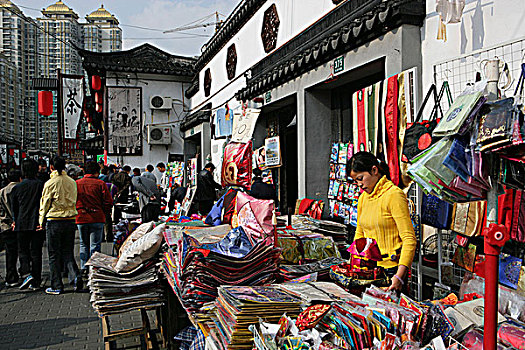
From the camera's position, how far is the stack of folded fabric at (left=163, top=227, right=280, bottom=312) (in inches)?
99.7

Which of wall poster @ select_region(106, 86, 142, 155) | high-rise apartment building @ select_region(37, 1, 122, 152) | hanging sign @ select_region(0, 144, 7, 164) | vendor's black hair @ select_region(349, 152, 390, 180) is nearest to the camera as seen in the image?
vendor's black hair @ select_region(349, 152, 390, 180)

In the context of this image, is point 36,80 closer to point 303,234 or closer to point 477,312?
point 303,234

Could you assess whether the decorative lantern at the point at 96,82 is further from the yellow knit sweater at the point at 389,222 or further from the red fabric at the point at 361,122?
the yellow knit sweater at the point at 389,222

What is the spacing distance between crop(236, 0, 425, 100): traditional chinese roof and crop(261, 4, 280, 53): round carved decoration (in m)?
0.28

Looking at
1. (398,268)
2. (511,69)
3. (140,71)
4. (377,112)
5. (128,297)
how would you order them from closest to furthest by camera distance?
(398,268), (511,69), (128,297), (377,112), (140,71)

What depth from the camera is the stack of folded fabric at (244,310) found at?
203 cm

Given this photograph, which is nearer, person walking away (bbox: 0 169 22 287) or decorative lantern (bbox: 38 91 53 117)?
person walking away (bbox: 0 169 22 287)

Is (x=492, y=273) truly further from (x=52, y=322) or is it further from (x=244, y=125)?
(x=244, y=125)

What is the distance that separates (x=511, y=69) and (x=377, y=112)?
1.66 meters

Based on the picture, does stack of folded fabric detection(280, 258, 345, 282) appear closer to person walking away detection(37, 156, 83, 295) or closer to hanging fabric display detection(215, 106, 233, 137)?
person walking away detection(37, 156, 83, 295)

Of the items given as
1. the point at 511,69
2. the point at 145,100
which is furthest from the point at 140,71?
the point at 511,69

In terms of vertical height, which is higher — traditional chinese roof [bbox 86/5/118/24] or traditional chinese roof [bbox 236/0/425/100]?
traditional chinese roof [bbox 86/5/118/24]

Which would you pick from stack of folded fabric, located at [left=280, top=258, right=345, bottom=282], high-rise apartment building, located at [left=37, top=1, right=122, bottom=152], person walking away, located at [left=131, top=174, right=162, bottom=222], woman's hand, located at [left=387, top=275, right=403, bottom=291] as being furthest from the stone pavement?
high-rise apartment building, located at [left=37, top=1, right=122, bottom=152]

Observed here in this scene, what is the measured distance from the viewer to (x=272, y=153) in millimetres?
7727
